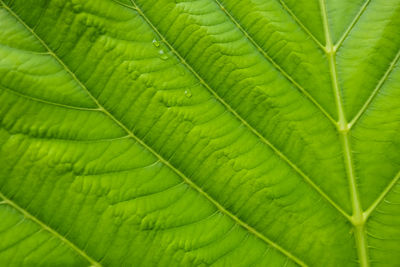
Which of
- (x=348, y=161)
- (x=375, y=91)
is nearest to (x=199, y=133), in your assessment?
(x=348, y=161)

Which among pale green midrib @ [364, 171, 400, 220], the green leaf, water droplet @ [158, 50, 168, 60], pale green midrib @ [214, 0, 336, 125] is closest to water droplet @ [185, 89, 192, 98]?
the green leaf

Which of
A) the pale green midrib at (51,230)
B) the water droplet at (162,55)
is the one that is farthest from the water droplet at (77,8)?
the pale green midrib at (51,230)

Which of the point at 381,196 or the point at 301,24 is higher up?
the point at 301,24

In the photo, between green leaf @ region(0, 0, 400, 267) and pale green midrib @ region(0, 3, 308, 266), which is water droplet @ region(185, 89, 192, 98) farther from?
pale green midrib @ region(0, 3, 308, 266)

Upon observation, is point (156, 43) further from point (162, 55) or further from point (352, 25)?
point (352, 25)

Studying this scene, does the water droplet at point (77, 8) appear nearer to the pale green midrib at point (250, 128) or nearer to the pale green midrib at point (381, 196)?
the pale green midrib at point (250, 128)

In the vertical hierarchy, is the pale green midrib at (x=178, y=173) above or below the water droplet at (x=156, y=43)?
below

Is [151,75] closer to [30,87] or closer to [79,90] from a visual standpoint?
[79,90]

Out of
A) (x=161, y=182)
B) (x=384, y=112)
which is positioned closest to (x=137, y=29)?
(x=161, y=182)
